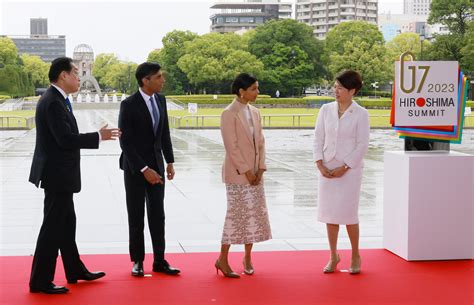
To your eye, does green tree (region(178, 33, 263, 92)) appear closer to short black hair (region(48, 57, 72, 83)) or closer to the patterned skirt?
the patterned skirt

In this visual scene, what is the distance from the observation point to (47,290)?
5605 mm

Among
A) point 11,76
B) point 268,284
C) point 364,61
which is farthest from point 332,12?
point 268,284

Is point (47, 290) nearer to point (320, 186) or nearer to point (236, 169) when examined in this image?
point (236, 169)

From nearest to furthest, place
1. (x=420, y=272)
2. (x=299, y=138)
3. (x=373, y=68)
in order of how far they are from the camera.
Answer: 1. (x=420, y=272)
2. (x=299, y=138)
3. (x=373, y=68)

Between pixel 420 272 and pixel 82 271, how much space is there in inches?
105

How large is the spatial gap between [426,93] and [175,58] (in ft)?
278

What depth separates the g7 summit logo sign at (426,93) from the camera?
273 inches

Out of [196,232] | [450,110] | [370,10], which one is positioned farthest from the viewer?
[370,10]

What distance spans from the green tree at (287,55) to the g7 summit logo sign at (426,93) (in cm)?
7390

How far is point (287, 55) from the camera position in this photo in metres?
83.8

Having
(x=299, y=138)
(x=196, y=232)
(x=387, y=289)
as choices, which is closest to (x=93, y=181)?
(x=196, y=232)

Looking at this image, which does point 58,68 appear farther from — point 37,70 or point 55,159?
point 37,70

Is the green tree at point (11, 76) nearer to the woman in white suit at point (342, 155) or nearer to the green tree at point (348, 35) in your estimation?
the green tree at point (348, 35)

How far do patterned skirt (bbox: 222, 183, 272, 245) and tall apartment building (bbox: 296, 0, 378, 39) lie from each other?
147m
